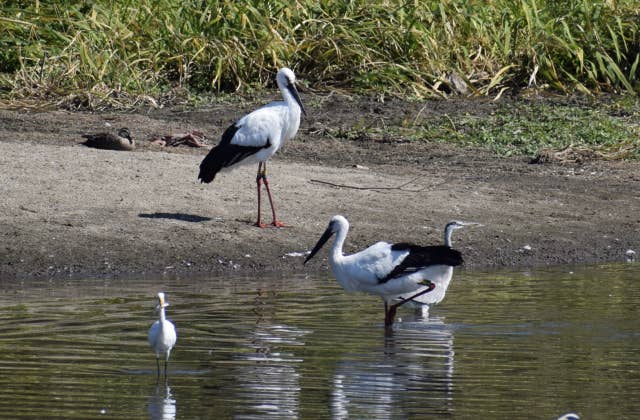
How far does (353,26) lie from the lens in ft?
60.2

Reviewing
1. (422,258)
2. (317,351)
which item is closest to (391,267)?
(422,258)

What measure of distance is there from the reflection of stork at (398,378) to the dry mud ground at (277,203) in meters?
3.23

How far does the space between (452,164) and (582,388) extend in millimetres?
8404

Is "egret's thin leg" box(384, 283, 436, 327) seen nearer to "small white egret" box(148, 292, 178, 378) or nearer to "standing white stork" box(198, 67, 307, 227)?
"small white egret" box(148, 292, 178, 378)

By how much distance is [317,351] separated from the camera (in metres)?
7.99

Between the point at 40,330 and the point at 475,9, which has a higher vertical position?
the point at 475,9

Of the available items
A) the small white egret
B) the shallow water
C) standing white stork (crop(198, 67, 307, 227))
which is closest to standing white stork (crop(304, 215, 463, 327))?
the shallow water

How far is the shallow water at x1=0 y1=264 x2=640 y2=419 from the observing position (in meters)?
6.58

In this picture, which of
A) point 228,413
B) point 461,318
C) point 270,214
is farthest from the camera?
point 270,214

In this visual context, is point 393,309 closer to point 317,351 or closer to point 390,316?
point 390,316

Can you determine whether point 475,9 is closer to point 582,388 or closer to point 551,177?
point 551,177

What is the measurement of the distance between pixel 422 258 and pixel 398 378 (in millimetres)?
1978

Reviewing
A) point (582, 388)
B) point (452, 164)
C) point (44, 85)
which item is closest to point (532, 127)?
point (452, 164)

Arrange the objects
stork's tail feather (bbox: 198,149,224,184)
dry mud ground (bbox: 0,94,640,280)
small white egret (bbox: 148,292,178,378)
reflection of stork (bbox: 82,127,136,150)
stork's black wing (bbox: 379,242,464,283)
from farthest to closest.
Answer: reflection of stork (bbox: 82,127,136,150) → stork's tail feather (bbox: 198,149,224,184) → dry mud ground (bbox: 0,94,640,280) → stork's black wing (bbox: 379,242,464,283) → small white egret (bbox: 148,292,178,378)
